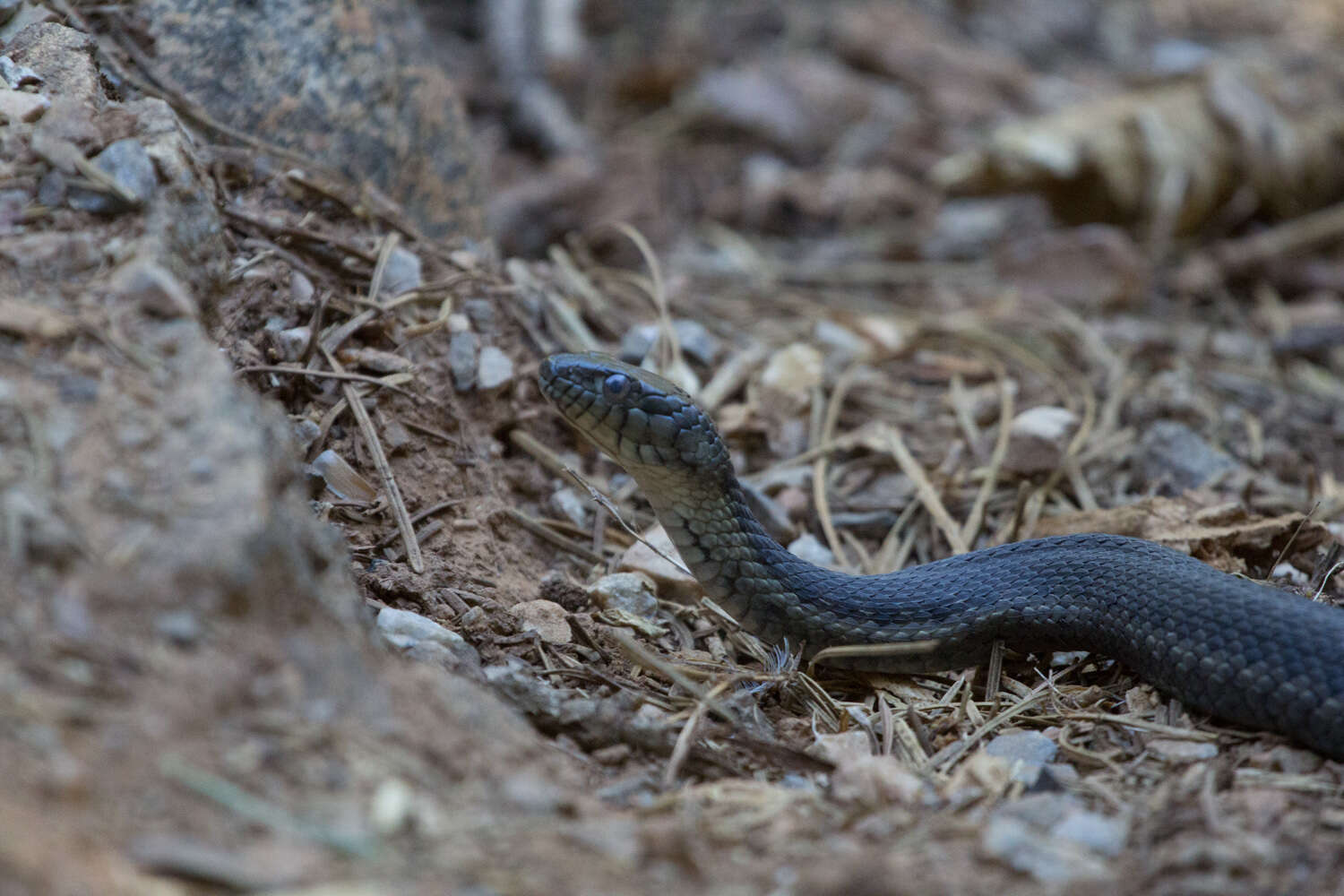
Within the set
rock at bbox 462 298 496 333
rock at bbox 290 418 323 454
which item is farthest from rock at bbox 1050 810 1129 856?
rock at bbox 462 298 496 333

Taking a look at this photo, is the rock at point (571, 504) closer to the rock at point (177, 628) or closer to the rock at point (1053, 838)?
the rock at point (1053, 838)

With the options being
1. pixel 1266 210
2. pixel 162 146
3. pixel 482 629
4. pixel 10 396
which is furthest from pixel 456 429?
pixel 1266 210

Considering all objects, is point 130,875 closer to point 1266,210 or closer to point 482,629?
point 482,629

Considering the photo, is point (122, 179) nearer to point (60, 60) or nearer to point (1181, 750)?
point (60, 60)

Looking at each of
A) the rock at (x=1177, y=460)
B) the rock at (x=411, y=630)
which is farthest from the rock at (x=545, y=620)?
the rock at (x=1177, y=460)

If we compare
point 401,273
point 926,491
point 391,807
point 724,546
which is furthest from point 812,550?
point 391,807
